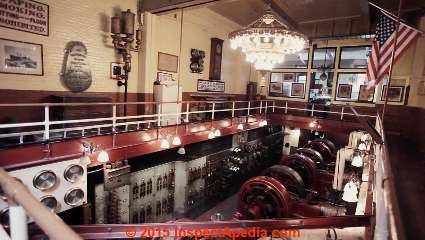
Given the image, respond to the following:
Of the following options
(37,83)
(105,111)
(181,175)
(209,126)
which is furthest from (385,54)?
(37,83)

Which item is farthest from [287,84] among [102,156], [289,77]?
[102,156]

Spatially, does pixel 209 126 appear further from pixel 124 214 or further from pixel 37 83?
pixel 37 83

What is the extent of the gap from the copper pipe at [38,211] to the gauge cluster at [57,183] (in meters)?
4.41

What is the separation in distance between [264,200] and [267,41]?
14.9ft

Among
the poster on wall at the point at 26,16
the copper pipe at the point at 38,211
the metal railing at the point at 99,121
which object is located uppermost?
the poster on wall at the point at 26,16

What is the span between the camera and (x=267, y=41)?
266 inches

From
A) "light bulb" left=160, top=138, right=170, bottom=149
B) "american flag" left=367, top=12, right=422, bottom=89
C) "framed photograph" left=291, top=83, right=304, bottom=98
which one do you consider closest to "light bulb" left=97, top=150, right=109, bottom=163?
"light bulb" left=160, top=138, right=170, bottom=149

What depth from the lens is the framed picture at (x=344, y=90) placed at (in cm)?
1611

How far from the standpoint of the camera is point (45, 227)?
0.82m

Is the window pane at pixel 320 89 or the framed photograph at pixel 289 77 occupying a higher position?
the framed photograph at pixel 289 77

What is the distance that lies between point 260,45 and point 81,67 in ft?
19.1

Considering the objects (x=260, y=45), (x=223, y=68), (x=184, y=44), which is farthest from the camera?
(x=223, y=68)

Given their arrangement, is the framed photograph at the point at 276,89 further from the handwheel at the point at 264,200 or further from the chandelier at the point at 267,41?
the handwheel at the point at 264,200

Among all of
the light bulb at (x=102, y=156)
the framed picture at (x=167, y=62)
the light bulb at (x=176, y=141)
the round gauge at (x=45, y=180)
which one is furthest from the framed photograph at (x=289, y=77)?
the round gauge at (x=45, y=180)
